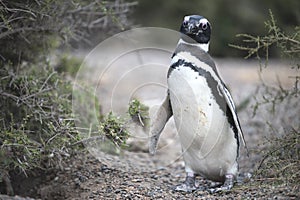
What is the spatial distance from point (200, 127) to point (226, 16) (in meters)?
6.78

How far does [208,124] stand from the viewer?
2.93 m

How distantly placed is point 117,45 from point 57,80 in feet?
19.6

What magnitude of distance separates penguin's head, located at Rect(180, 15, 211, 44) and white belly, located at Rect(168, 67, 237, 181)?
20 cm

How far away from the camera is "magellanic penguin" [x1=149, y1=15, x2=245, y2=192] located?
9.40 feet


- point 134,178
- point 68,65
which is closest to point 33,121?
point 134,178

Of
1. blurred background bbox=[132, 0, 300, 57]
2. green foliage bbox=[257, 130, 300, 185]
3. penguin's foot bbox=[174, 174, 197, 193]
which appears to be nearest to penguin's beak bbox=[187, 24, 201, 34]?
green foliage bbox=[257, 130, 300, 185]

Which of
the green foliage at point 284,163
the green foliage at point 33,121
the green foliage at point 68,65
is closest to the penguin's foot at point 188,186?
the green foliage at point 284,163

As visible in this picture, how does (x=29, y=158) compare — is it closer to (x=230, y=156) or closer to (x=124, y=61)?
(x=230, y=156)

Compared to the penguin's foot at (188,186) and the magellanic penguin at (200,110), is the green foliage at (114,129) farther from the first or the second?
the penguin's foot at (188,186)

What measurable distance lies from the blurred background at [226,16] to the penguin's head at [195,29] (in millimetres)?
6258

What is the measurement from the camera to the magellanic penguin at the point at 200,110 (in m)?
2.87

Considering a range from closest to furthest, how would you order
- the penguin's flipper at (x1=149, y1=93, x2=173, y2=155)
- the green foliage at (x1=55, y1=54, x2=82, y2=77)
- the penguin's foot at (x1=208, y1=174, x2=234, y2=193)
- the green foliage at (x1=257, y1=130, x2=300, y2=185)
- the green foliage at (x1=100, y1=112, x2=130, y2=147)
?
the green foliage at (x1=257, y1=130, x2=300, y2=185)
the green foliage at (x1=100, y1=112, x2=130, y2=147)
the penguin's foot at (x1=208, y1=174, x2=234, y2=193)
the penguin's flipper at (x1=149, y1=93, x2=173, y2=155)
the green foliage at (x1=55, y1=54, x2=82, y2=77)

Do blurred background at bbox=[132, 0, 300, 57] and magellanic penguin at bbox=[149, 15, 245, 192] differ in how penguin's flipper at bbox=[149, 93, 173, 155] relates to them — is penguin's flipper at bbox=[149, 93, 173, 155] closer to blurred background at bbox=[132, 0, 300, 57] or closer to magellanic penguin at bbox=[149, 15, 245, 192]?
magellanic penguin at bbox=[149, 15, 245, 192]

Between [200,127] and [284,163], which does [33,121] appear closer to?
[200,127]
